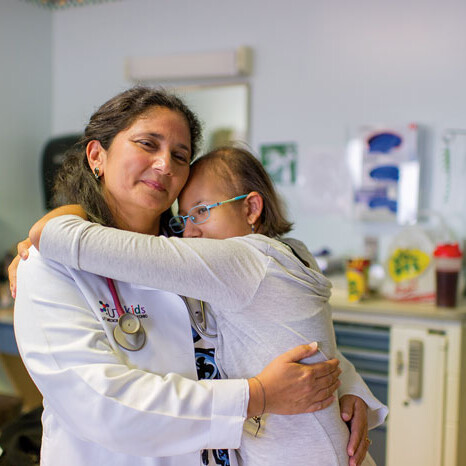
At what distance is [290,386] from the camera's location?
1061 mm

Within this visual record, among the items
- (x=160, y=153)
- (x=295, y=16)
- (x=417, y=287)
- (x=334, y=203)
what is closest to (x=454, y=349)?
(x=417, y=287)

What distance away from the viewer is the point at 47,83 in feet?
12.3

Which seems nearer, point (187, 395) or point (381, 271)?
point (187, 395)

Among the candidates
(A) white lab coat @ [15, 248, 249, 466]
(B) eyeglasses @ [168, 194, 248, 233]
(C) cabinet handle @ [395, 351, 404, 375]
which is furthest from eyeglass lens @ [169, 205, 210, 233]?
(C) cabinet handle @ [395, 351, 404, 375]

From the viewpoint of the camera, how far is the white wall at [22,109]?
3.43m

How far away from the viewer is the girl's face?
4.27 ft

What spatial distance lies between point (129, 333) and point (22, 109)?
2.92 m

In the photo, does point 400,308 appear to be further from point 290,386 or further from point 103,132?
point 103,132

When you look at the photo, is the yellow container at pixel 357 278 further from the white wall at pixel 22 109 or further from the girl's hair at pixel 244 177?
the white wall at pixel 22 109

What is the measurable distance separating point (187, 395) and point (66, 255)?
1.11 feet

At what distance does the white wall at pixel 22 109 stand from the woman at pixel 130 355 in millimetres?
2415

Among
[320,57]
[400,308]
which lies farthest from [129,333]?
[320,57]

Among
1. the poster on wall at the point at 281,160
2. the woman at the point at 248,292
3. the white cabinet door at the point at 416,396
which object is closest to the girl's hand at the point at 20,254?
the woman at the point at 248,292

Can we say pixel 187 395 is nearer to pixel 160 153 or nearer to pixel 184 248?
pixel 184 248
